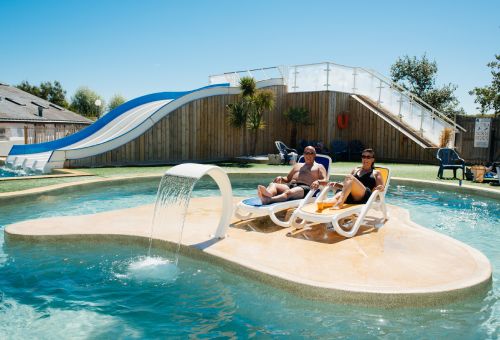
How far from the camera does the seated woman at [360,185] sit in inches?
225

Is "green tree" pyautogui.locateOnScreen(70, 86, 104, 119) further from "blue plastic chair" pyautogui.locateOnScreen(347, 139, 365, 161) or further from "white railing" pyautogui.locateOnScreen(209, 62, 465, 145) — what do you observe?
"blue plastic chair" pyautogui.locateOnScreen(347, 139, 365, 161)

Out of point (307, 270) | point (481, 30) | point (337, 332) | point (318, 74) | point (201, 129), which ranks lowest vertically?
point (337, 332)

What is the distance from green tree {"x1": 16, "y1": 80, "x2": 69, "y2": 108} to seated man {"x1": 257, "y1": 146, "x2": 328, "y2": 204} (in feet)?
185

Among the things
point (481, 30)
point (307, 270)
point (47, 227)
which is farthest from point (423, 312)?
point (481, 30)

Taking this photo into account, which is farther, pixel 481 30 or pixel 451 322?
pixel 481 30

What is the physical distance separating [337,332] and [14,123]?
2792 centimetres

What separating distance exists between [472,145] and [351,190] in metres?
13.3

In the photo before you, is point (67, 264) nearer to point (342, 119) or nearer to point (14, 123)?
point (342, 119)

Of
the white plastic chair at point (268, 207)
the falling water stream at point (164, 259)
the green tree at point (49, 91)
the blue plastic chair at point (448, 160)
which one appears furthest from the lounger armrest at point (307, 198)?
the green tree at point (49, 91)

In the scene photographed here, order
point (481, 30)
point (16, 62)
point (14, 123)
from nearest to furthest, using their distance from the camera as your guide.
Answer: point (481, 30) < point (14, 123) < point (16, 62)

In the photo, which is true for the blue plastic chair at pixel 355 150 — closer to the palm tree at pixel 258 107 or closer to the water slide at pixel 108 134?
the palm tree at pixel 258 107

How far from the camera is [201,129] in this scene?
57.0ft

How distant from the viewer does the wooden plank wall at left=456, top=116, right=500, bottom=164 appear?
1623 centimetres

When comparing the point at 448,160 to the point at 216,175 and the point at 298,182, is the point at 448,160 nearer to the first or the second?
the point at 298,182
